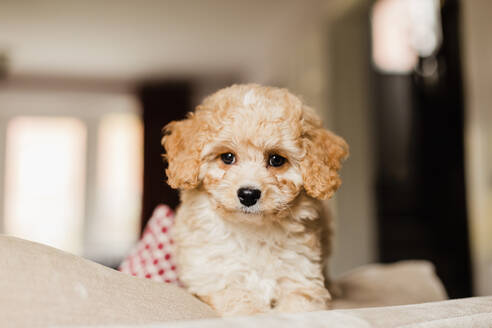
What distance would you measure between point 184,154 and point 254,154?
0.72 feet

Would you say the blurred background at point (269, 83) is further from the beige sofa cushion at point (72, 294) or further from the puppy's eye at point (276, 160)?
the beige sofa cushion at point (72, 294)

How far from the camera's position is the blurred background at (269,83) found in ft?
12.3

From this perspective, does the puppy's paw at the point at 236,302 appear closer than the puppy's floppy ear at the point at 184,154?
Yes

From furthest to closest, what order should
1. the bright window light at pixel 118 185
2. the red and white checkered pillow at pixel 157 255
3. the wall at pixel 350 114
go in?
the bright window light at pixel 118 185 → the wall at pixel 350 114 → the red and white checkered pillow at pixel 157 255

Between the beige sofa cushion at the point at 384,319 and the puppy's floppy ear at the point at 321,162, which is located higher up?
the puppy's floppy ear at the point at 321,162

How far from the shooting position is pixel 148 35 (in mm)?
7066

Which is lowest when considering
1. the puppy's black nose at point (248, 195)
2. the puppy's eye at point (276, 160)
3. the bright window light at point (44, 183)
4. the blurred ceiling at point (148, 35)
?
the bright window light at point (44, 183)

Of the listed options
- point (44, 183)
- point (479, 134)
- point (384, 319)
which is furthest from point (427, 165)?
point (44, 183)

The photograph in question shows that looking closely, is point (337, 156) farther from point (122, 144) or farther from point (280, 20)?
point (122, 144)

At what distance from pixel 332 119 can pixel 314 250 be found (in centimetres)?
403

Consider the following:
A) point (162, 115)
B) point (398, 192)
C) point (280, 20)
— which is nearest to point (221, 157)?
point (398, 192)

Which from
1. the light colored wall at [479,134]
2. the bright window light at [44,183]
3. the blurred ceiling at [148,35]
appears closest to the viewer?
the light colored wall at [479,134]

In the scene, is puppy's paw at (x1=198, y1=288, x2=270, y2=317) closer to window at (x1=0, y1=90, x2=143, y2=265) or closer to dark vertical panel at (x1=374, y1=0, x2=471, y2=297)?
dark vertical panel at (x1=374, y1=0, x2=471, y2=297)

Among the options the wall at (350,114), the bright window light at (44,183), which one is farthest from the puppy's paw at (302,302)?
the bright window light at (44,183)
